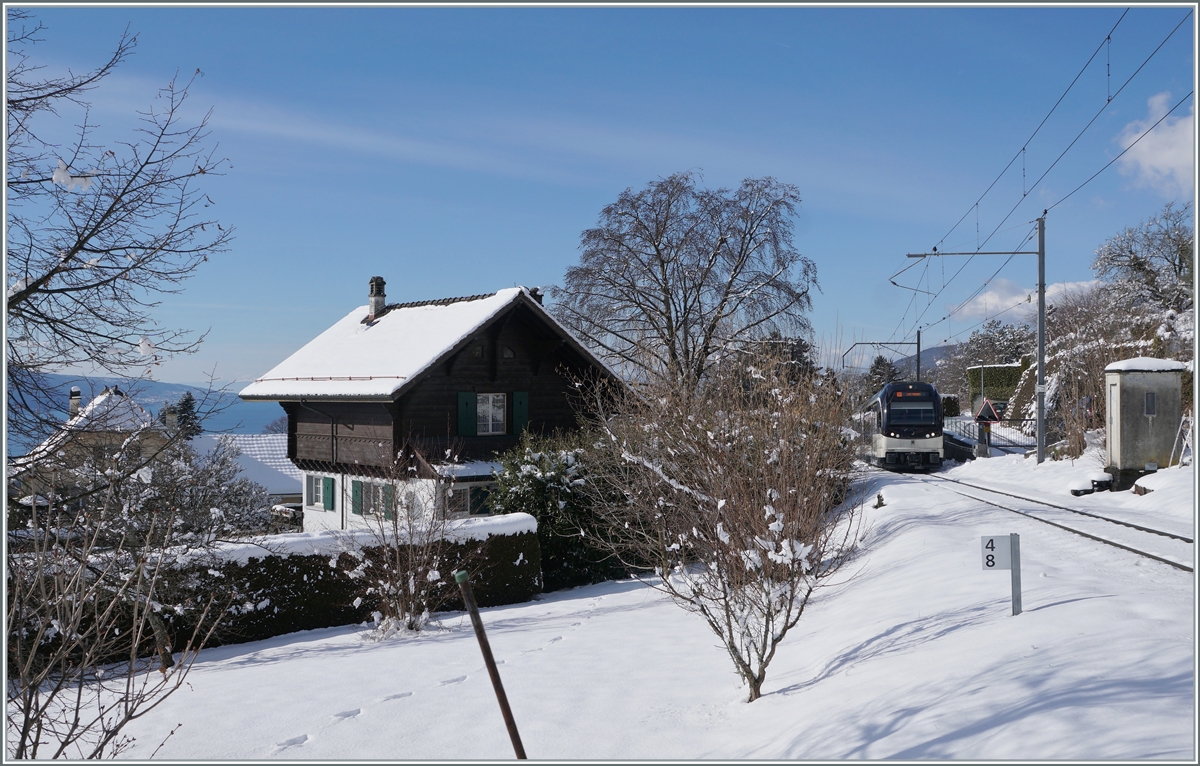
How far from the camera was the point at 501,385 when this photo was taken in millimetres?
26734

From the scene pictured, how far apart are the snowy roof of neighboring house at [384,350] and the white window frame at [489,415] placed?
2.51 meters

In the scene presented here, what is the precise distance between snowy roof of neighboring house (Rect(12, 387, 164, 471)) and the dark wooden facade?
14085mm

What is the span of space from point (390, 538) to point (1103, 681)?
503 inches

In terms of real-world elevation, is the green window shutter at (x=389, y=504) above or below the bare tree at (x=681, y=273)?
below

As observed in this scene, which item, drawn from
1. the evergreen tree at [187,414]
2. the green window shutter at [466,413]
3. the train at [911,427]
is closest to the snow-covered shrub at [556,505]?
the green window shutter at [466,413]

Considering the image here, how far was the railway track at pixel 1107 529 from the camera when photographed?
11.5 meters

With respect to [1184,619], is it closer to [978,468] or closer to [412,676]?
[412,676]

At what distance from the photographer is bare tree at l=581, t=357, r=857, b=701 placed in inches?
349

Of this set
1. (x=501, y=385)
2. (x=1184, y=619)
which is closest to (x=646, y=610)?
(x=1184, y=619)

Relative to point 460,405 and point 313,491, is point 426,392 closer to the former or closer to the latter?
point 460,405

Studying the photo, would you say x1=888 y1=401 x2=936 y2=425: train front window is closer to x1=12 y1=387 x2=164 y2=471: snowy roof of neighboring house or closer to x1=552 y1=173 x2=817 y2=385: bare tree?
x1=552 y1=173 x2=817 y2=385: bare tree

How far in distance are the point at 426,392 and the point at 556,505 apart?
6704mm

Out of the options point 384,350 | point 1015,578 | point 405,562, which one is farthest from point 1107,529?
point 384,350

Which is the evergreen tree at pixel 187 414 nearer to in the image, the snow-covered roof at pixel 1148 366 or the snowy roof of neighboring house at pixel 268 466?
the snow-covered roof at pixel 1148 366
